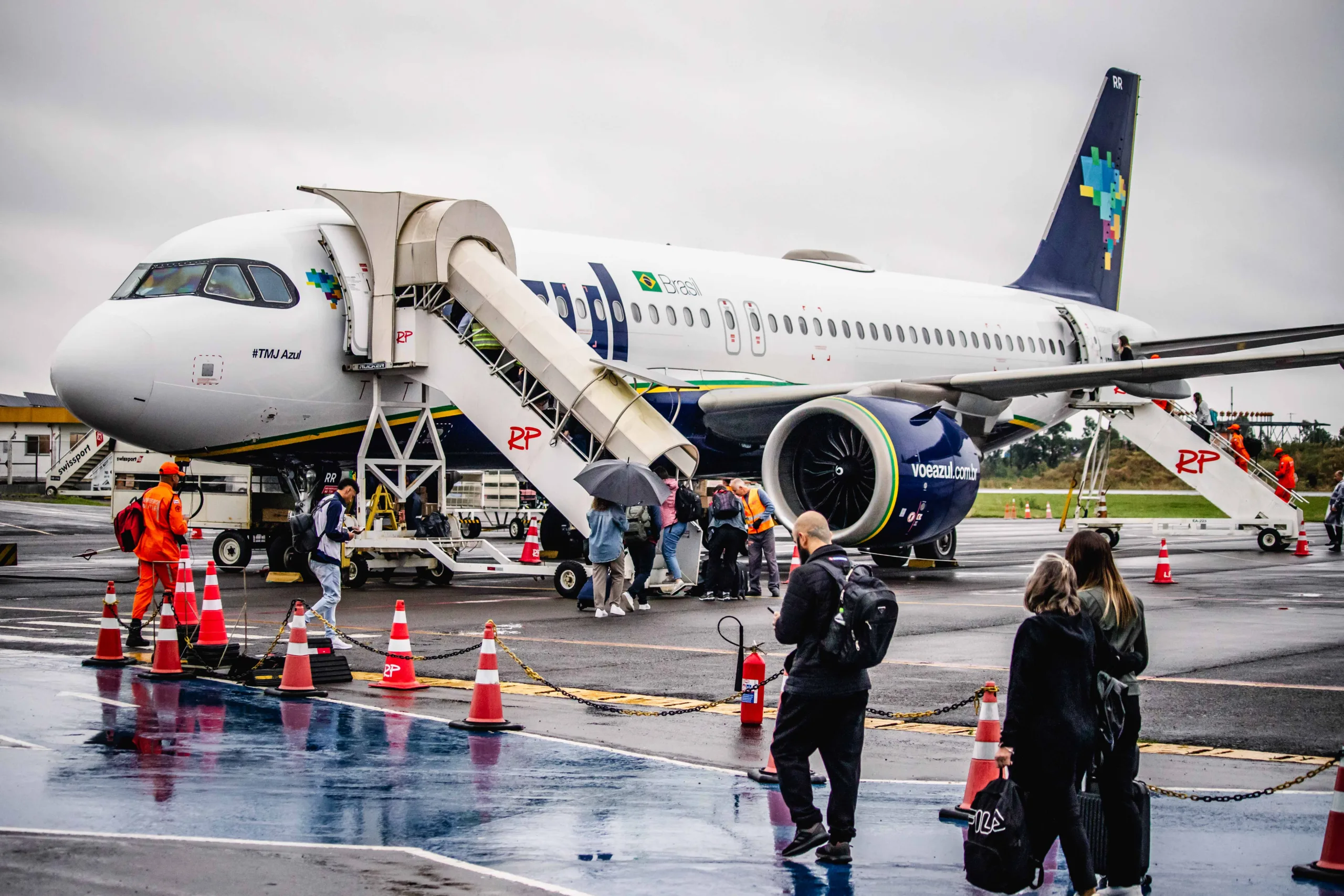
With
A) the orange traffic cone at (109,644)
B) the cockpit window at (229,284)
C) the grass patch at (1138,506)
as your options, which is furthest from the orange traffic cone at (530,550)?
the grass patch at (1138,506)

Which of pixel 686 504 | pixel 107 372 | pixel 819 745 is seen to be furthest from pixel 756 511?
pixel 819 745

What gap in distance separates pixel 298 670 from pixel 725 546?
8.29m

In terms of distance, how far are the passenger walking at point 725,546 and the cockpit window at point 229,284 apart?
6156 mm

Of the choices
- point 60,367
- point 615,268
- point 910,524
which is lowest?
point 910,524

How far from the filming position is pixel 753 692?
30.9 feet

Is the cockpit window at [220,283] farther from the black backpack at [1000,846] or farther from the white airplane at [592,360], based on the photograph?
the black backpack at [1000,846]

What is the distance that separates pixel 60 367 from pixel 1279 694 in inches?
498

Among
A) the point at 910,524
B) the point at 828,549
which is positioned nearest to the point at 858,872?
the point at 828,549

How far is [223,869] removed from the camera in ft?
19.2

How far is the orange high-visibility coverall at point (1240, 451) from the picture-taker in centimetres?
2986

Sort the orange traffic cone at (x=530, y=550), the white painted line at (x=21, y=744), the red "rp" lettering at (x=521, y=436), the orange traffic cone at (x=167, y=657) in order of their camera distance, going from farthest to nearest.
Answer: the orange traffic cone at (x=530, y=550) < the red "rp" lettering at (x=521, y=436) < the orange traffic cone at (x=167, y=657) < the white painted line at (x=21, y=744)

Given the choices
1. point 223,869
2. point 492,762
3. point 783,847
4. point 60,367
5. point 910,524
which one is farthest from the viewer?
point 910,524

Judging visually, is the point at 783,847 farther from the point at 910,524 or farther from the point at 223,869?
the point at 910,524

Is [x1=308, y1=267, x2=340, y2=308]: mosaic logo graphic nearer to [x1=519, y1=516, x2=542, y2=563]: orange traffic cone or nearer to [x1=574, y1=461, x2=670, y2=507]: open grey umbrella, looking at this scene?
[x1=574, y1=461, x2=670, y2=507]: open grey umbrella
